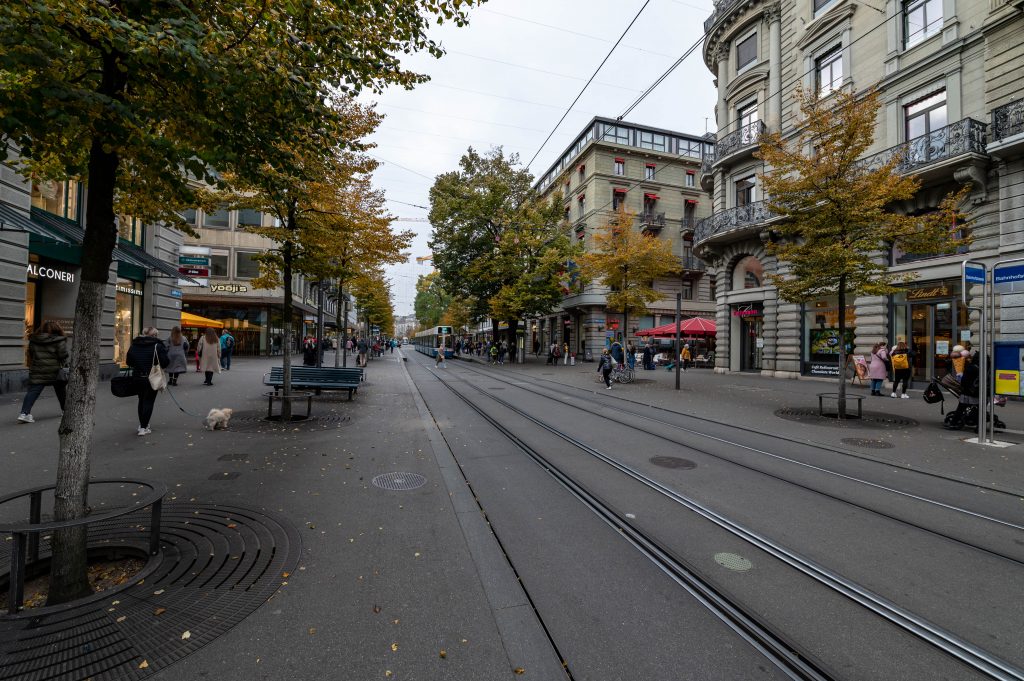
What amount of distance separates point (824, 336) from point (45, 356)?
2436 cm

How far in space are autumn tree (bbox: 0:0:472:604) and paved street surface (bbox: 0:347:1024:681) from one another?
75.4 inches

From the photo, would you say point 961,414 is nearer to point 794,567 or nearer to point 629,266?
point 794,567

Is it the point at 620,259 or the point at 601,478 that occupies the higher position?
the point at 620,259

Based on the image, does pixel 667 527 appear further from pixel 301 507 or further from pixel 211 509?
pixel 211 509

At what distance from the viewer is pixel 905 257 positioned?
55.6ft

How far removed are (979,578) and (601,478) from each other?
130 inches

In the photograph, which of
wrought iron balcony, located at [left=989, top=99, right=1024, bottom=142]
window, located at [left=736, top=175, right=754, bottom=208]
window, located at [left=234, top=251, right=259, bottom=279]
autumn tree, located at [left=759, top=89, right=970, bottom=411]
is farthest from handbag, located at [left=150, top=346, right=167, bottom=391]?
window, located at [left=234, top=251, right=259, bottom=279]

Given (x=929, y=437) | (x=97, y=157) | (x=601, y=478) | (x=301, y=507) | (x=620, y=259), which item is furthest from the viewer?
(x=620, y=259)

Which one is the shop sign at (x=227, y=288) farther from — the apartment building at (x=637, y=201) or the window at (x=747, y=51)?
the window at (x=747, y=51)

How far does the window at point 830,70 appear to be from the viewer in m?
19.5

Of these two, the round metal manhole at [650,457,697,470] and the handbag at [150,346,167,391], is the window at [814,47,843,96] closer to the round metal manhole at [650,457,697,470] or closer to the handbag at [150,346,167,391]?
the round metal manhole at [650,457,697,470]

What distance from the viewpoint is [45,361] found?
802 cm

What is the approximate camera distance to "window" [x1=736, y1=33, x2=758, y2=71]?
23.5 metres

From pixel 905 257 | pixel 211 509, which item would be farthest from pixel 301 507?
pixel 905 257
